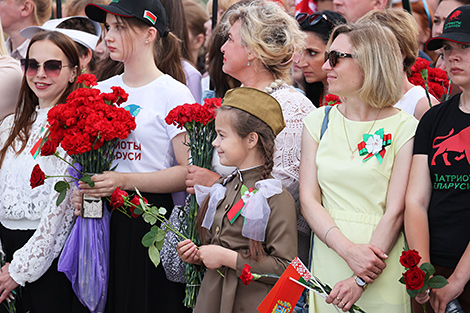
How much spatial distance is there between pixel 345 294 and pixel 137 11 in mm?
2341

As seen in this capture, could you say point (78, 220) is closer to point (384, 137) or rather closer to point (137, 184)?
point (137, 184)

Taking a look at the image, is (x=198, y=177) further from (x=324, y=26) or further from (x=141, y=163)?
(x=324, y=26)

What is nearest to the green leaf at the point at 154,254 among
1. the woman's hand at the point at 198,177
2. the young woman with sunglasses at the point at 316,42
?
the woman's hand at the point at 198,177

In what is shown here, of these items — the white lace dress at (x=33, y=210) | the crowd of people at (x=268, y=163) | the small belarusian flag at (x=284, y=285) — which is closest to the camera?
the small belarusian flag at (x=284, y=285)

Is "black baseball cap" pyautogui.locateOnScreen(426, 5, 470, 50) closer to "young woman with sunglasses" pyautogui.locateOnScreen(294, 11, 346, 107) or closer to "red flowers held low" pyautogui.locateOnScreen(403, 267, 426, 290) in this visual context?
"red flowers held low" pyautogui.locateOnScreen(403, 267, 426, 290)

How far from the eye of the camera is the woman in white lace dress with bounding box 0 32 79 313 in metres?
4.33

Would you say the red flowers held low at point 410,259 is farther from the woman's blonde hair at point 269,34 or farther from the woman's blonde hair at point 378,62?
the woman's blonde hair at point 269,34

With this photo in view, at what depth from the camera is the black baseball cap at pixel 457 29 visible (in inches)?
131

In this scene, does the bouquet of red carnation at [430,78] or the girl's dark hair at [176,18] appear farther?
the girl's dark hair at [176,18]

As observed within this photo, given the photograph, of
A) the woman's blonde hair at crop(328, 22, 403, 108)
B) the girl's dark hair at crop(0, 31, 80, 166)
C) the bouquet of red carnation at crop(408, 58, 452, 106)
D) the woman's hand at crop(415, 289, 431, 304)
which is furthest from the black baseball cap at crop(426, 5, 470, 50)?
the girl's dark hair at crop(0, 31, 80, 166)

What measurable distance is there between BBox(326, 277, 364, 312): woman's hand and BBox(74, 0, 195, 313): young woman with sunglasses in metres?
1.27

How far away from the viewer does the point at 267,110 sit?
3.73m

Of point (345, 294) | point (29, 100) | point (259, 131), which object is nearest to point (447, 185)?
point (345, 294)

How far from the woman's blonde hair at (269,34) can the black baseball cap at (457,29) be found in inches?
38.3
